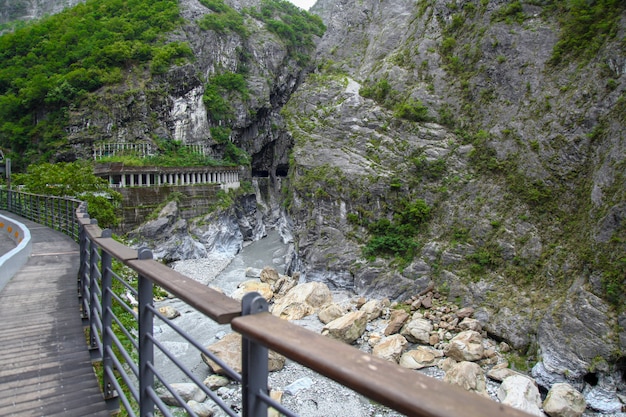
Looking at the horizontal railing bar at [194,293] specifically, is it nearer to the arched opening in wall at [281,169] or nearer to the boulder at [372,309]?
the boulder at [372,309]

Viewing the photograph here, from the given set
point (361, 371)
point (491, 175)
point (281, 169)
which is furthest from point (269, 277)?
point (281, 169)

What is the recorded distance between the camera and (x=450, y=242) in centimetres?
2388

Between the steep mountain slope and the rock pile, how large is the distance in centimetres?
140

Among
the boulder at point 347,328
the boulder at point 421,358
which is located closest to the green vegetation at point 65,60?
the boulder at point 347,328

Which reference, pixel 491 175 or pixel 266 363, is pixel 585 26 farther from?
pixel 266 363

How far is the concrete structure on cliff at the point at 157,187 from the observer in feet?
116

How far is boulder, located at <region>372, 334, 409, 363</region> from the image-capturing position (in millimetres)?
16109

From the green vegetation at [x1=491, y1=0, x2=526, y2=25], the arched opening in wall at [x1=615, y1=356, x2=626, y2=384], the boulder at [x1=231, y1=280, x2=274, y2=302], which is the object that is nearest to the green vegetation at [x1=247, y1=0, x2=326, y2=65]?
the green vegetation at [x1=491, y1=0, x2=526, y2=25]

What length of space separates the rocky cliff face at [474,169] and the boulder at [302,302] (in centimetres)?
337

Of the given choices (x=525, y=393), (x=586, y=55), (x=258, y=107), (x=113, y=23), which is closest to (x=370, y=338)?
(x=525, y=393)

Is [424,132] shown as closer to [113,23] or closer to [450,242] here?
[450,242]

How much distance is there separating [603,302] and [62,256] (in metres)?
18.3

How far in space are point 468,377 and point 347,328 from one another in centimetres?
526

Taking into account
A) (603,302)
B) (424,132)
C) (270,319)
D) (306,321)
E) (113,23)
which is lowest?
(306,321)
